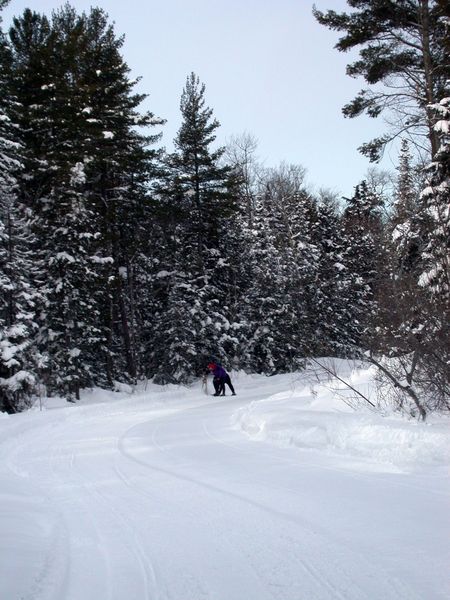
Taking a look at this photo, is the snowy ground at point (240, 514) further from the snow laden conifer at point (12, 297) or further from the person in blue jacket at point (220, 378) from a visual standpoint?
the person in blue jacket at point (220, 378)

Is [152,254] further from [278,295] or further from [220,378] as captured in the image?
[220,378]

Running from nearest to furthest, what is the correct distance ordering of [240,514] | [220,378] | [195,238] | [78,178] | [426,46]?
[240,514], [426,46], [78,178], [220,378], [195,238]

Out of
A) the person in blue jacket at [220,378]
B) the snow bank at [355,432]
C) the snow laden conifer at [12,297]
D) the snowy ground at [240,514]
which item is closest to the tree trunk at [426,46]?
the snow bank at [355,432]

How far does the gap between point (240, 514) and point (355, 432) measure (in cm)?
363

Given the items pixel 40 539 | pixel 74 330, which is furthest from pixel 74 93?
pixel 40 539

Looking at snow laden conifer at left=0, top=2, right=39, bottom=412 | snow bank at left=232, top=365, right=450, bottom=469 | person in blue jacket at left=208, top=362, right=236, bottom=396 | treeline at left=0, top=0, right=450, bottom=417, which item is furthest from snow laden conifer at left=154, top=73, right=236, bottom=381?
snow bank at left=232, top=365, right=450, bottom=469

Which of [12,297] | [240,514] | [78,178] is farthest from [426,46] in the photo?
[12,297]

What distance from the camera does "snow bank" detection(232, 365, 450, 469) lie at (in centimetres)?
771

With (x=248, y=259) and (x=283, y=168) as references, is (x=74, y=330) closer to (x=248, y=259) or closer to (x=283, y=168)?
(x=248, y=259)

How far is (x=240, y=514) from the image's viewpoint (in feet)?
19.9

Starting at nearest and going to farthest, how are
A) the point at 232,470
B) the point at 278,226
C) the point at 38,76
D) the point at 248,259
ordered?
the point at 232,470 → the point at 38,76 → the point at 248,259 → the point at 278,226

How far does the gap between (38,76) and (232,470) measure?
2223 cm

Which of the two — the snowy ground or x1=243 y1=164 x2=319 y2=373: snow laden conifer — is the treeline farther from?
the snowy ground

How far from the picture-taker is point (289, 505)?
6285 millimetres
